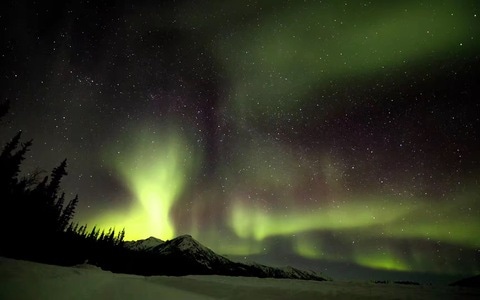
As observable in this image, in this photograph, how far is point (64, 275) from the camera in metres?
9.15

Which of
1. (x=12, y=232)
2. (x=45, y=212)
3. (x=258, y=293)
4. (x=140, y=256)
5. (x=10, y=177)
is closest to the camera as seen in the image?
(x=258, y=293)

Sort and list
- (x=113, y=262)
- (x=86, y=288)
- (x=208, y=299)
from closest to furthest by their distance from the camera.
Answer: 1. (x=86, y=288)
2. (x=208, y=299)
3. (x=113, y=262)

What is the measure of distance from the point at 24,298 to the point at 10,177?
166ft

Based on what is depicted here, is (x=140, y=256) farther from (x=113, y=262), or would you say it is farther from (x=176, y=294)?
(x=176, y=294)

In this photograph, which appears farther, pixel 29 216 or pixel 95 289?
pixel 29 216

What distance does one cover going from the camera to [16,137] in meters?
45.2

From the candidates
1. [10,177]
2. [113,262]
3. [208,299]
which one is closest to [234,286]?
[208,299]

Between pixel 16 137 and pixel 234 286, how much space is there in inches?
2016

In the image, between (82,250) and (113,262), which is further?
(113,262)

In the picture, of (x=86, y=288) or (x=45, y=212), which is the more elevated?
(x=45, y=212)

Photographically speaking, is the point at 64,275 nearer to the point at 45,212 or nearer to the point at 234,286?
the point at 234,286

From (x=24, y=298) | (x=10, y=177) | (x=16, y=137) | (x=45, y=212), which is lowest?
(x=24, y=298)

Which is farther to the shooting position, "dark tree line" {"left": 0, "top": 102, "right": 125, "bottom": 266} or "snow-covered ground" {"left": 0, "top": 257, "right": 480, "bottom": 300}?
"dark tree line" {"left": 0, "top": 102, "right": 125, "bottom": 266}

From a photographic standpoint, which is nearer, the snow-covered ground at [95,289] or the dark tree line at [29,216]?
the snow-covered ground at [95,289]
